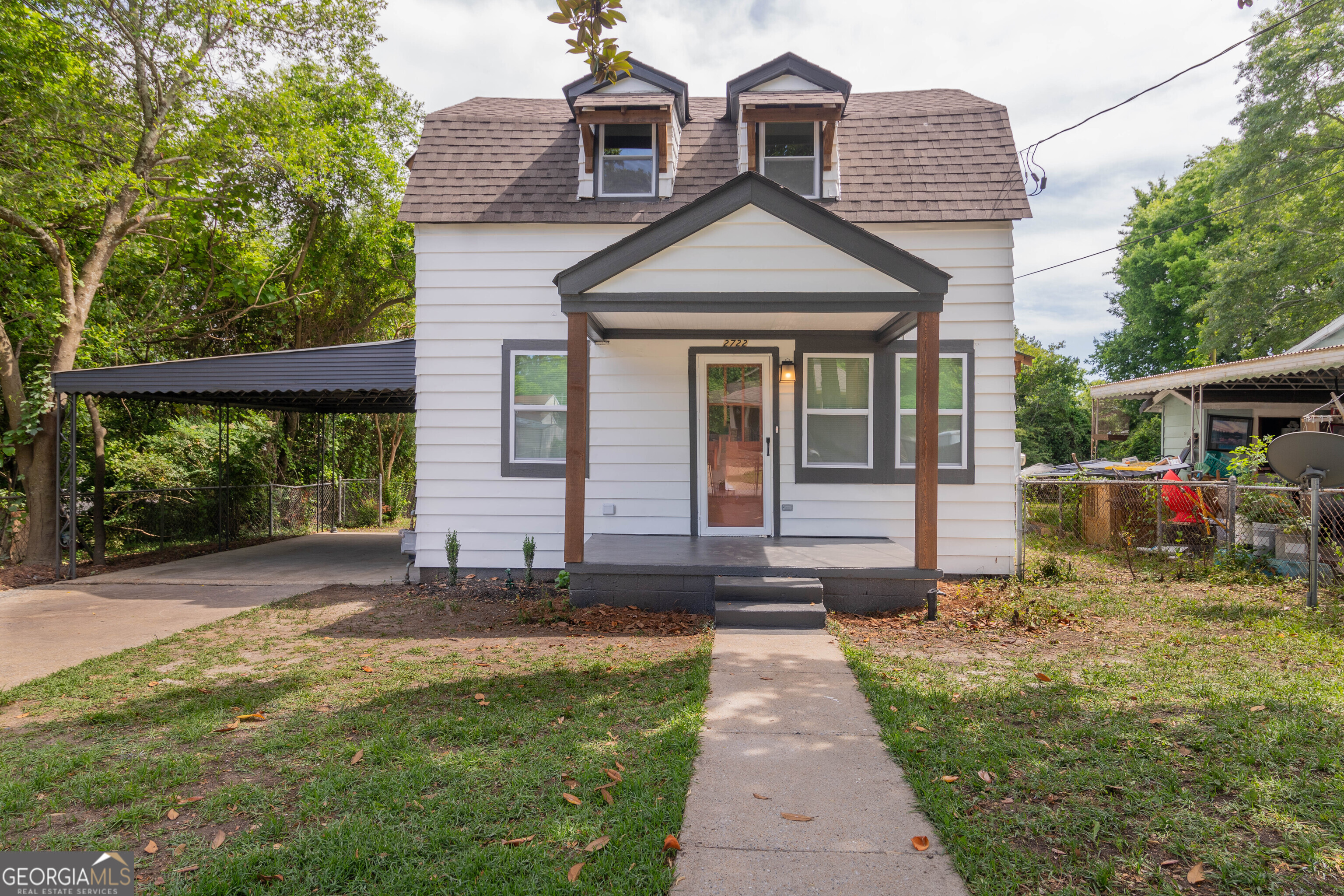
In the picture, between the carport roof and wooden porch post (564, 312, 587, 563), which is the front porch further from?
the carport roof

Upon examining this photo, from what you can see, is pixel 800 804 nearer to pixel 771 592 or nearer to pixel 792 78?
pixel 771 592

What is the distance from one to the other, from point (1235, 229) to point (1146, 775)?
1090 inches

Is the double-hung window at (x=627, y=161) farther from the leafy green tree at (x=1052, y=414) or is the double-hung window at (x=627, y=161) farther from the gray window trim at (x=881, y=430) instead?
the leafy green tree at (x=1052, y=414)

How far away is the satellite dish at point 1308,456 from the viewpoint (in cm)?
676

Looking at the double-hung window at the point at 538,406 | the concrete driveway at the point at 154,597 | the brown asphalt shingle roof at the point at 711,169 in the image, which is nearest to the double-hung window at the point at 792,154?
the brown asphalt shingle roof at the point at 711,169

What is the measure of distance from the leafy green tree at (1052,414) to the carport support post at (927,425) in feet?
60.1

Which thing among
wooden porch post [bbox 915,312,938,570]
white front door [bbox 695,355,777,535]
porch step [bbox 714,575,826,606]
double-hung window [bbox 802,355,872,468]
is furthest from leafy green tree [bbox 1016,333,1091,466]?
porch step [bbox 714,575,826,606]

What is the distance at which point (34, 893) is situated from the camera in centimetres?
245

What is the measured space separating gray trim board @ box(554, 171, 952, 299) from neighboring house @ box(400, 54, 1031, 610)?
1.51m

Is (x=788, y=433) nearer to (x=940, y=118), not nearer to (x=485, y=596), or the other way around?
(x=485, y=596)

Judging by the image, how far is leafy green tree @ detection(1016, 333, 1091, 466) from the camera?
74.9 ft

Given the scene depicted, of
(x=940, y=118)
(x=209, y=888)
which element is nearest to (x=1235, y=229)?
(x=940, y=118)

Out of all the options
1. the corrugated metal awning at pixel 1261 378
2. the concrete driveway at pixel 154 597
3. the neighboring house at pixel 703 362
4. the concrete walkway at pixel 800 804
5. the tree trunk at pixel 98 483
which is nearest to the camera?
the concrete walkway at pixel 800 804

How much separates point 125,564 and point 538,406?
23.2 feet
